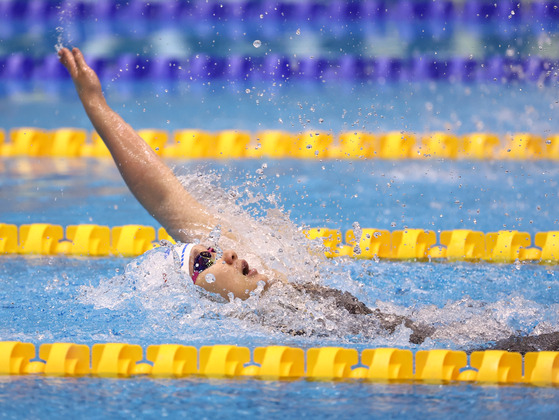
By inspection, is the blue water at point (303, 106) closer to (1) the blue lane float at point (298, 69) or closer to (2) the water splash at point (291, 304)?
(1) the blue lane float at point (298, 69)

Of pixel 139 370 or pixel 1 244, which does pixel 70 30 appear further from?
pixel 139 370

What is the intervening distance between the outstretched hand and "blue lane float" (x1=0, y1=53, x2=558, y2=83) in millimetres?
5291

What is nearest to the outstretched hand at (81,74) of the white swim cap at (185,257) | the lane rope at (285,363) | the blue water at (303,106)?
the white swim cap at (185,257)

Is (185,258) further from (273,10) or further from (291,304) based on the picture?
(273,10)

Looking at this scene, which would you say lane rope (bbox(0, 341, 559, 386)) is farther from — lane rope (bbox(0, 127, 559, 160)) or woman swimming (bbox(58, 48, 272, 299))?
lane rope (bbox(0, 127, 559, 160))

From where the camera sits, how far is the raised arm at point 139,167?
3.25 meters

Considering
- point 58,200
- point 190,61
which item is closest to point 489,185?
point 58,200

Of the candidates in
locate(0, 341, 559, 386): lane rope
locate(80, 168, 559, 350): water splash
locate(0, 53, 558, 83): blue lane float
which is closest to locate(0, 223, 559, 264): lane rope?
locate(80, 168, 559, 350): water splash

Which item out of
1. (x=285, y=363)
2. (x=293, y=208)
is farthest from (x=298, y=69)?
(x=285, y=363)

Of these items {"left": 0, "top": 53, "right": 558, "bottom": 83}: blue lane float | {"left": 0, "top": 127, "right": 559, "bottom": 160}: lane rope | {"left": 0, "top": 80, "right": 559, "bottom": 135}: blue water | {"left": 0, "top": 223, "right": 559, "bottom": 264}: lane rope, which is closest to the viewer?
{"left": 0, "top": 223, "right": 559, "bottom": 264}: lane rope

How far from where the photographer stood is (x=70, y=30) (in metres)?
10.4

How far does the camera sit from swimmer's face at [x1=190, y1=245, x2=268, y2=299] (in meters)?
2.97

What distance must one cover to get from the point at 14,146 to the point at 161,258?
11.8 feet

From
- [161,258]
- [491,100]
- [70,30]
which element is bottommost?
[161,258]
